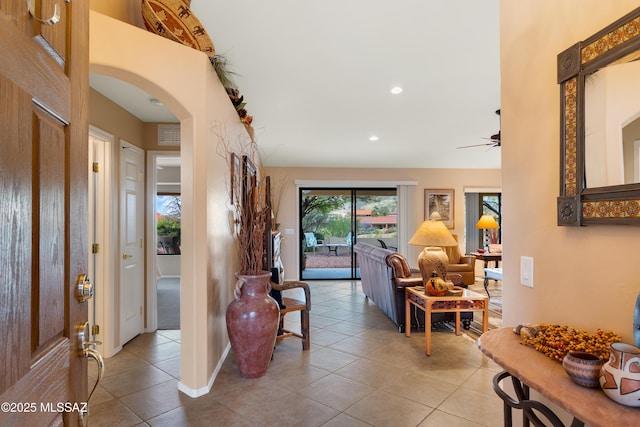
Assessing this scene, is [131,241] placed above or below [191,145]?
below

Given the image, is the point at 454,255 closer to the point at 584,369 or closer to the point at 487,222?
the point at 487,222

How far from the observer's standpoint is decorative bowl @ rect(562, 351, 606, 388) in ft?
3.11

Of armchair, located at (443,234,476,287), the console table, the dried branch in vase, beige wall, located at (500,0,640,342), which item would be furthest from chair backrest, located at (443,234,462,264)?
the console table

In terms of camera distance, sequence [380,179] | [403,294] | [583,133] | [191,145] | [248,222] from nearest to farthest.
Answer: [583,133], [191,145], [248,222], [403,294], [380,179]

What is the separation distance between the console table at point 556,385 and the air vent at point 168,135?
366 cm

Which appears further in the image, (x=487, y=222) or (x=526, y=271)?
(x=487, y=222)

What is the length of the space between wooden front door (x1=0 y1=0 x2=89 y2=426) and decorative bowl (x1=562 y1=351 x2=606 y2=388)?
1.32 metres

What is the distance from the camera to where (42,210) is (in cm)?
68

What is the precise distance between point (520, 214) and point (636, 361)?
2.62ft

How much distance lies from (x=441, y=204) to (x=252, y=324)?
5.81 m

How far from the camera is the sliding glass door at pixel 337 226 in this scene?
7.32 m

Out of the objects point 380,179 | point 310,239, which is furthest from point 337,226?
point 380,179

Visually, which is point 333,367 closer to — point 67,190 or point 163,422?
point 163,422

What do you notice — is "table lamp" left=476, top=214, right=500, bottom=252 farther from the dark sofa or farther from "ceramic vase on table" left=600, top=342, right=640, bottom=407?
"ceramic vase on table" left=600, top=342, right=640, bottom=407
